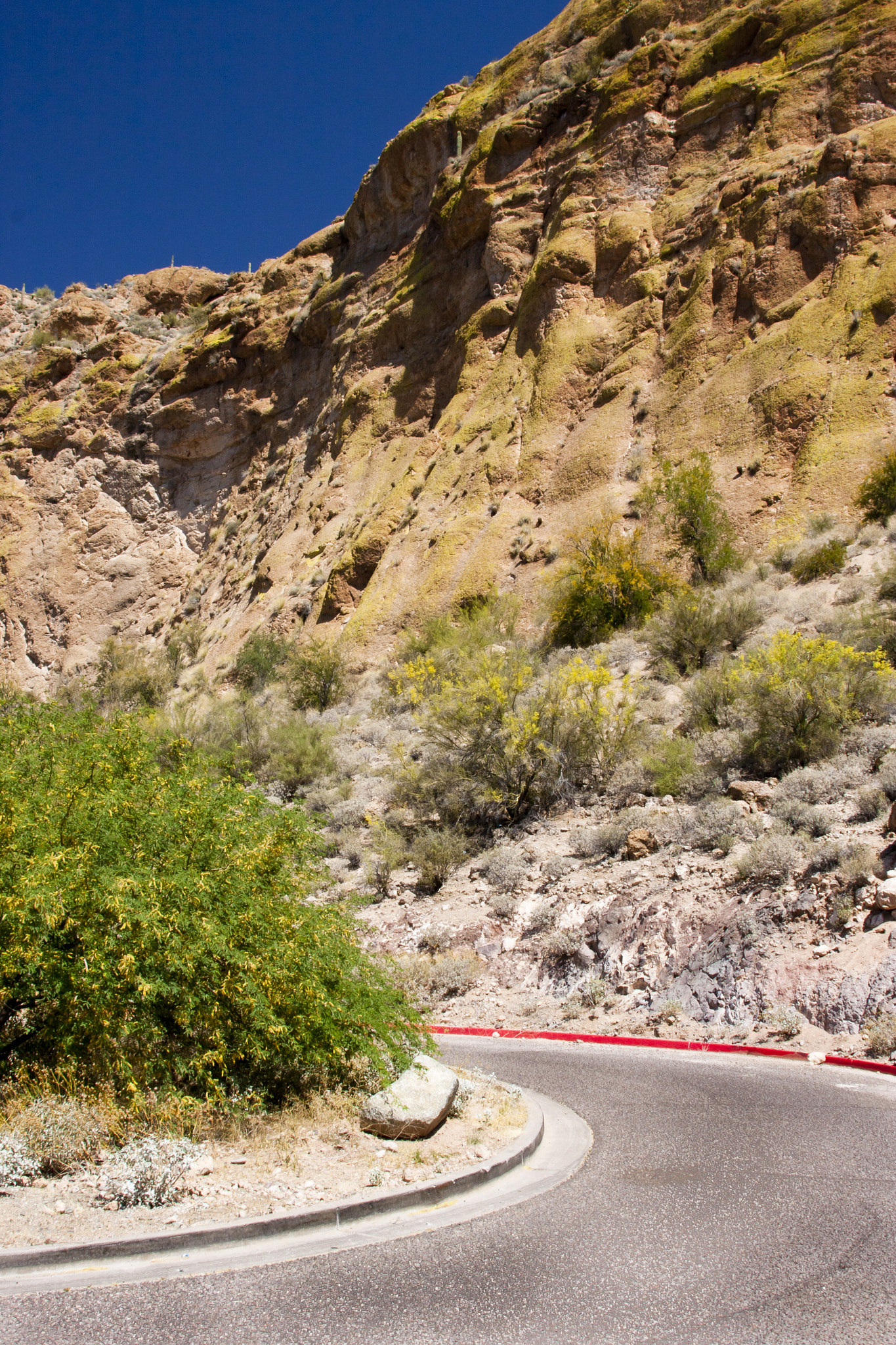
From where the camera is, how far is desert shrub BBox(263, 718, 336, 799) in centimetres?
1875

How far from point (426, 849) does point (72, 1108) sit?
926 cm

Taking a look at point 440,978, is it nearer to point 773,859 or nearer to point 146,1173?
point 773,859

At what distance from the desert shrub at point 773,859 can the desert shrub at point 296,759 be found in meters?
10.9

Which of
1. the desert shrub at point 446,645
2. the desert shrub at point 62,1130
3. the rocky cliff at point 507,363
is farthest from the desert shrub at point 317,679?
the desert shrub at point 62,1130

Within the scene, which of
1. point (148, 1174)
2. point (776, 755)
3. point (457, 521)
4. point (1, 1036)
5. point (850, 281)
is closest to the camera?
point (148, 1174)

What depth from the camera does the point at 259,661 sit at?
2912 centimetres

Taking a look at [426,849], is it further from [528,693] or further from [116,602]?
[116,602]

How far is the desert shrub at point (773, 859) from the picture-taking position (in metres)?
9.27

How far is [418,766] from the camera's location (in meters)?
15.7

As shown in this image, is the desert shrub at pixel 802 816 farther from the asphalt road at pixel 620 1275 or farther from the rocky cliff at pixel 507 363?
the rocky cliff at pixel 507 363

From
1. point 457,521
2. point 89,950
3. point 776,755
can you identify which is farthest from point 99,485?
point 89,950

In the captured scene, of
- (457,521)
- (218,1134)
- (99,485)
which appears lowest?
(218,1134)

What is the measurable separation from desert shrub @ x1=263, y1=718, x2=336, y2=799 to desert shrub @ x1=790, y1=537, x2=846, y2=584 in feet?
38.3

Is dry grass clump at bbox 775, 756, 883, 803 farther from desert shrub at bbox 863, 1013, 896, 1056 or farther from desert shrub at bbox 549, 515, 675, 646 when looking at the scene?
desert shrub at bbox 549, 515, 675, 646
